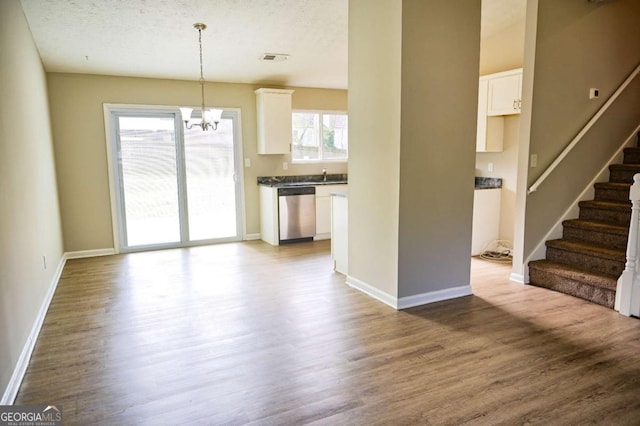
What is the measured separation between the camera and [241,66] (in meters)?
5.78

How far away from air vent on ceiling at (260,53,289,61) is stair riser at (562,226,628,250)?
3.88 meters

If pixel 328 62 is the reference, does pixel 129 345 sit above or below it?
below

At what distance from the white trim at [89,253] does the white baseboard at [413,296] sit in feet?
12.4

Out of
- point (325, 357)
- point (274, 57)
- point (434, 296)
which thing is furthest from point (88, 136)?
point (434, 296)

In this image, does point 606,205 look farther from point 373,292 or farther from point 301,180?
point 301,180

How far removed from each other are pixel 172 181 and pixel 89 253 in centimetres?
148

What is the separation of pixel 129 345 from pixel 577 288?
3821 millimetres

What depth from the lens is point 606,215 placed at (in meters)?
4.37

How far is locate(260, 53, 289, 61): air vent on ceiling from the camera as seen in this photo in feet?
17.8

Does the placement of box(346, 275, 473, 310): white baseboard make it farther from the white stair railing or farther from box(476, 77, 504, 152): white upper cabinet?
box(476, 77, 504, 152): white upper cabinet

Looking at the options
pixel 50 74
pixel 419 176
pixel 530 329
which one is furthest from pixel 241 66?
pixel 530 329

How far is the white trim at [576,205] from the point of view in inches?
173

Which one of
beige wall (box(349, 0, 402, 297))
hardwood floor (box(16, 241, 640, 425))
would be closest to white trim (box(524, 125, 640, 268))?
hardwood floor (box(16, 241, 640, 425))

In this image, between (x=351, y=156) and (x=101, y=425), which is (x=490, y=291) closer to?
(x=351, y=156)
